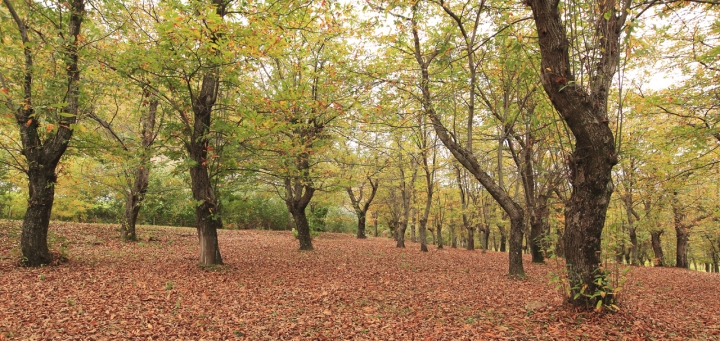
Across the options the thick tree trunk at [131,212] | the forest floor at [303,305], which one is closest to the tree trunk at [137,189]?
the thick tree trunk at [131,212]

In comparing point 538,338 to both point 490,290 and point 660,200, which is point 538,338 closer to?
point 490,290

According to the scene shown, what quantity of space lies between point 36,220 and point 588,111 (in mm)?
10909

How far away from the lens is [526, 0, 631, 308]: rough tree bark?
4.59 metres

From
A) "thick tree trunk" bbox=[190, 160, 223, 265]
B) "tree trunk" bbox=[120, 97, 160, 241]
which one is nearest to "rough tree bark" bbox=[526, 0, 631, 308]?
"thick tree trunk" bbox=[190, 160, 223, 265]

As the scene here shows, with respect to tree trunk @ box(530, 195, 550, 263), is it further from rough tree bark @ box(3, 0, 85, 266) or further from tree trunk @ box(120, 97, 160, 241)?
tree trunk @ box(120, 97, 160, 241)

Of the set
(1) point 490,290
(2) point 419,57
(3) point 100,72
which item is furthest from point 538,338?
(3) point 100,72

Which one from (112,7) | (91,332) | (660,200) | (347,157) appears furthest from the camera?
(347,157)

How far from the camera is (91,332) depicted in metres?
4.42

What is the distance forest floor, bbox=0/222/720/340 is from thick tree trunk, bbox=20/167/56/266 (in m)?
0.38

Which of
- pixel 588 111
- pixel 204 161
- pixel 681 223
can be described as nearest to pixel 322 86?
pixel 204 161

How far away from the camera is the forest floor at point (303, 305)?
15.2ft

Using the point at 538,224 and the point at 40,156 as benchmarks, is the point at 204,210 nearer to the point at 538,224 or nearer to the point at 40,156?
the point at 40,156

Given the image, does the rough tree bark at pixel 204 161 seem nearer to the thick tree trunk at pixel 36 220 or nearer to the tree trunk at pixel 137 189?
the thick tree trunk at pixel 36 220

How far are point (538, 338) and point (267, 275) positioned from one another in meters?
6.18
